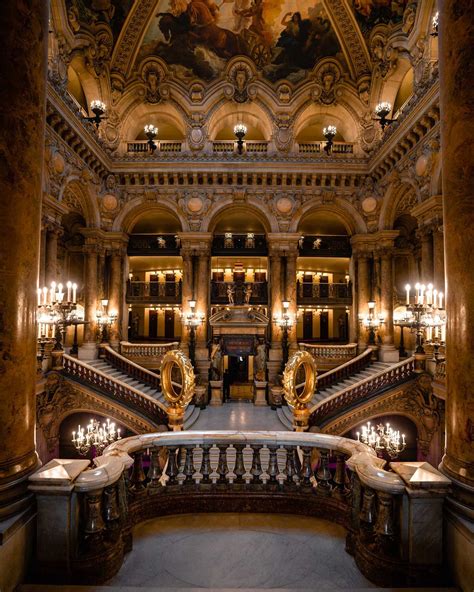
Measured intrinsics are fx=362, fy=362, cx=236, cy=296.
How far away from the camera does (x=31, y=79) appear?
335 cm

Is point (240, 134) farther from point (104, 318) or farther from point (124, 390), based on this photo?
point (124, 390)

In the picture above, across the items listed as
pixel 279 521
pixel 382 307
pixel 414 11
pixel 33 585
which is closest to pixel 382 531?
pixel 279 521

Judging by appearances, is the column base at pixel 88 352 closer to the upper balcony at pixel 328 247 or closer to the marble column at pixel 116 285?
the marble column at pixel 116 285

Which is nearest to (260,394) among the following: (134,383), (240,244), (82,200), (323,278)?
(134,383)

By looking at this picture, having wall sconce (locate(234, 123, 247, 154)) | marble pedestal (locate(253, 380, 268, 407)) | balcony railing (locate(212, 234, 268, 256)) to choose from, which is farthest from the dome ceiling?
marble pedestal (locate(253, 380, 268, 407))

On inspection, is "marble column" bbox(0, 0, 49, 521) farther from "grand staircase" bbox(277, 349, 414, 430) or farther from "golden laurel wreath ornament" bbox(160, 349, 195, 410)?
"grand staircase" bbox(277, 349, 414, 430)

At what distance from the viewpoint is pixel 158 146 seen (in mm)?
17734

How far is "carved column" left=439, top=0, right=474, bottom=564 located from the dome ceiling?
15030 mm

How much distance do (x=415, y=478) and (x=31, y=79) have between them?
498 centimetres

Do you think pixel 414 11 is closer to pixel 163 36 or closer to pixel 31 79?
pixel 163 36

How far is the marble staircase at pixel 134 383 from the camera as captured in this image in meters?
13.5

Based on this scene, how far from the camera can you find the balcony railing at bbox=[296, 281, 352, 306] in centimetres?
1879

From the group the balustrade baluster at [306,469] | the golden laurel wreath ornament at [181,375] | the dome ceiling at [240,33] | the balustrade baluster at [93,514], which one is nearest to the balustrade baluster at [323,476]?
the balustrade baluster at [306,469]

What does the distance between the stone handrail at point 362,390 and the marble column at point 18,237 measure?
10.1 meters
